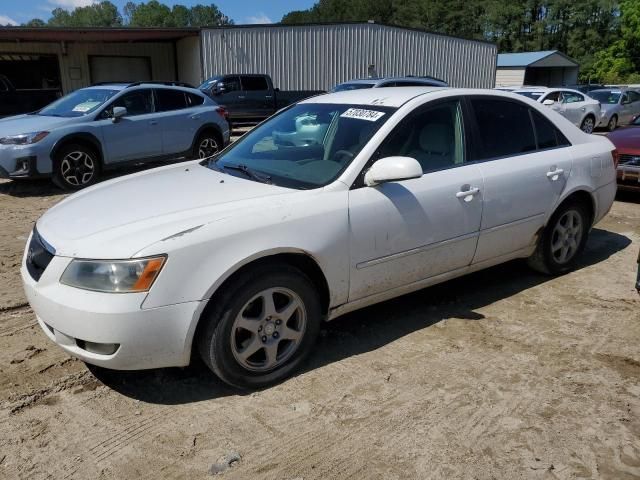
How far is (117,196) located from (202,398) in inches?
53.3

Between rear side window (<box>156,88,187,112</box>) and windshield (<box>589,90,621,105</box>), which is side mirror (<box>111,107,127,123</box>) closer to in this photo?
rear side window (<box>156,88,187,112</box>)

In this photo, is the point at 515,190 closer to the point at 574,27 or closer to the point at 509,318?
the point at 509,318

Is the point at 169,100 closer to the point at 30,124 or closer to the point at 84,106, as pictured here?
the point at 84,106

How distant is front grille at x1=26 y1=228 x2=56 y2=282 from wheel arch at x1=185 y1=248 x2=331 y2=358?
0.84 m

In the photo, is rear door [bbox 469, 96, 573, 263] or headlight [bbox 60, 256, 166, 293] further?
rear door [bbox 469, 96, 573, 263]

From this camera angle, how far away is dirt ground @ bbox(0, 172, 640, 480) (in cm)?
261

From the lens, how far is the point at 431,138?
12.8ft

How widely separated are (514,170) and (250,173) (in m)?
1.99

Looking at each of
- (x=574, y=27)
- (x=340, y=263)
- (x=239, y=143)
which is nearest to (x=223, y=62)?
(x=239, y=143)

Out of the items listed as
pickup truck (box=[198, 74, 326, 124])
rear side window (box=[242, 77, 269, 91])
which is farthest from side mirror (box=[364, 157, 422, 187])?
rear side window (box=[242, 77, 269, 91])

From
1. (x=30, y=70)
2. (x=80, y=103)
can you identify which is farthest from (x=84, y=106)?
(x=30, y=70)

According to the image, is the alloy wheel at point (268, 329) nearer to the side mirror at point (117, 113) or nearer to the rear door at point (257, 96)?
the side mirror at point (117, 113)

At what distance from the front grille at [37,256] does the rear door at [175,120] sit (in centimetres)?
684

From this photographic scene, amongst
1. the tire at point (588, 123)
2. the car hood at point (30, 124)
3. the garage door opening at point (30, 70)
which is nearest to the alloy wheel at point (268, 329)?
the car hood at point (30, 124)
